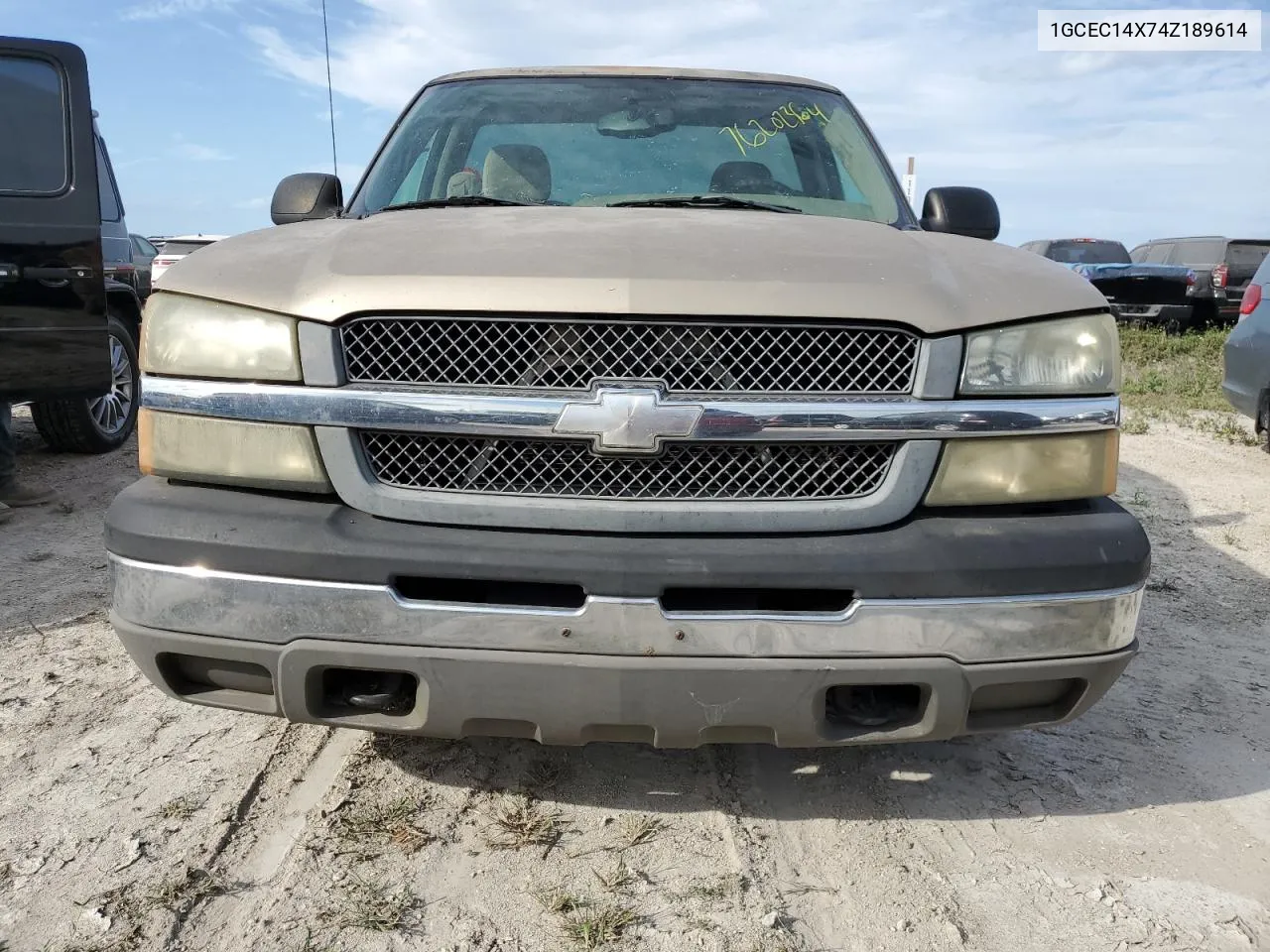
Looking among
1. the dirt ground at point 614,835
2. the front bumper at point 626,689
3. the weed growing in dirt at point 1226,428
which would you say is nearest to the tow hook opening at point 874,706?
the front bumper at point 626,689

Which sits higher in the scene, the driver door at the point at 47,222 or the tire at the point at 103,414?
the driver door at the point at 47,222

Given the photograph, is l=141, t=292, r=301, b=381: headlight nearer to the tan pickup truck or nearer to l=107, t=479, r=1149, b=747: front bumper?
A: the tan pickup truck

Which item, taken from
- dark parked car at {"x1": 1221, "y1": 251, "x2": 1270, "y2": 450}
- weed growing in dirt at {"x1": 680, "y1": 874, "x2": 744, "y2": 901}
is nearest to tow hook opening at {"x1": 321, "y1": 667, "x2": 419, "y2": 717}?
weed growing in dirt at {"x1": 680, "y1": 874, "x2": 744, "y2": 901}

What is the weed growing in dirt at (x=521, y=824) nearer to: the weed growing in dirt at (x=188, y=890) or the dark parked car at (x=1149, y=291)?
the weed growing in dirt at (x=188, y=890)

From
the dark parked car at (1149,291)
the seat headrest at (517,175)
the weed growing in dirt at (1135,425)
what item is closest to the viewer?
the seat headrest at (517,175)

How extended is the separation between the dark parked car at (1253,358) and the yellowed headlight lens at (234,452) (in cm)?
692

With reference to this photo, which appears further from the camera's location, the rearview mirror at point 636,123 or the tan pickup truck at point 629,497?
the rearview mirror at point 636,123

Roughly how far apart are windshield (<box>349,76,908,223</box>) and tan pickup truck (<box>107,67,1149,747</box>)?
100 centimetres

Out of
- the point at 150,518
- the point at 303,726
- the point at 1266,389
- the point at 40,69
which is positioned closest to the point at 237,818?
the point at 303,726

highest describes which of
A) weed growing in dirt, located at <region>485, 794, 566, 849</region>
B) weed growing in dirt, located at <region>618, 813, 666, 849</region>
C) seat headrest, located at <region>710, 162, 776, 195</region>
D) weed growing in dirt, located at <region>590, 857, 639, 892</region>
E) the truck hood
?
seat headrest, located at <region>710, 162, 776, 195</region>

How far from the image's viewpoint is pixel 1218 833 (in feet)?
7.79

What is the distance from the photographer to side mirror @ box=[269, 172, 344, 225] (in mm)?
3090

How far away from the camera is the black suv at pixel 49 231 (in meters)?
4.79

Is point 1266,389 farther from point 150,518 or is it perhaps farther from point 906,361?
point 150,518
